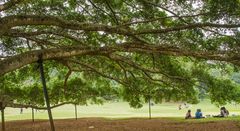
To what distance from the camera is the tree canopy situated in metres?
8.49

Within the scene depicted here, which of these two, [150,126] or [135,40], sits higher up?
[135,40]

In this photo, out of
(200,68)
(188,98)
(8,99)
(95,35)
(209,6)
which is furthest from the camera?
(188,98)

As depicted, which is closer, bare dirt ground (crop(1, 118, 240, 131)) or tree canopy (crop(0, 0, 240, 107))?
tree canopy (crop(0, 0, 240, 107))

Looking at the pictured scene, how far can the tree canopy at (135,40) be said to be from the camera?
849 centimetres

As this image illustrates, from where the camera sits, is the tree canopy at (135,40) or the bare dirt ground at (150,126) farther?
the bare dirt ground at (150,126)

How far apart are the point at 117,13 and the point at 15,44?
12.4ft

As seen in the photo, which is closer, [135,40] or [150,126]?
[135,40]

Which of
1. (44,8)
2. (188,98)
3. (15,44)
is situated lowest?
(188,98)

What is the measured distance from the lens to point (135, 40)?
9664 millimetres

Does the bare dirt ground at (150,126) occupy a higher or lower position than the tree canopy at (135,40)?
lower

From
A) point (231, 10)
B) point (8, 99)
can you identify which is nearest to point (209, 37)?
point (231, 10)

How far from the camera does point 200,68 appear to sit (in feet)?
46.3

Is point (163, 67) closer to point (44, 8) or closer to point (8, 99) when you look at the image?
point (44, 8)

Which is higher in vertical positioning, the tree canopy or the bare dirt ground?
the tree canopy
